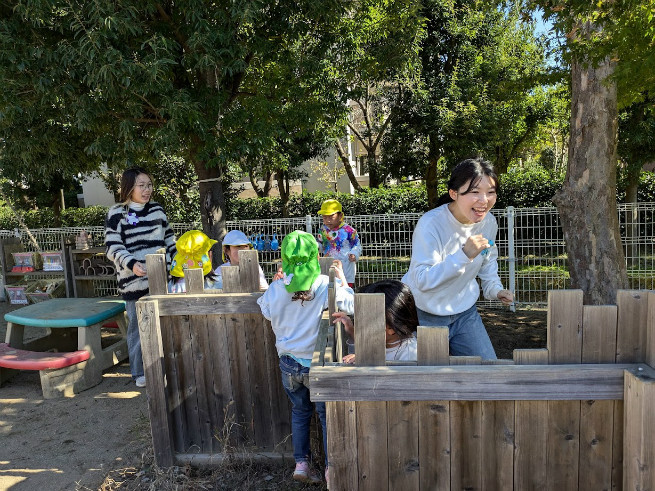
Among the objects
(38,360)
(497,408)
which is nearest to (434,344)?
(497,408)

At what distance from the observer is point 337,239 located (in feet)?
19.0

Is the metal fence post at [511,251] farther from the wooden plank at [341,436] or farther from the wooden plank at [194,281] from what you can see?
the wooden plank at [341,436]

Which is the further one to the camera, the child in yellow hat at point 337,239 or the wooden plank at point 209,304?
the child in yellow hat at point 337,239

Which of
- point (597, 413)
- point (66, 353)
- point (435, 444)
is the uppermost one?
point (597, 413)

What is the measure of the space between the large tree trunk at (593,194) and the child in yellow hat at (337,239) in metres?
2.17

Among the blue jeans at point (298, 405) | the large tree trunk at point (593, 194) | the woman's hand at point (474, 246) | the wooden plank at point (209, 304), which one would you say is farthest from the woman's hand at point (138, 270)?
the large tree trunk at point (593, 194)

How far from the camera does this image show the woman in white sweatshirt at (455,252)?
2.69 meters

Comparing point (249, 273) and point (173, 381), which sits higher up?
point (249, 273)

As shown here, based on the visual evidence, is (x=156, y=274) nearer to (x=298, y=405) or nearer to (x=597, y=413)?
(x=298, y=405)

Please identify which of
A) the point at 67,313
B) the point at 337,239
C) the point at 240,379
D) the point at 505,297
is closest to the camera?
the point at 505,297

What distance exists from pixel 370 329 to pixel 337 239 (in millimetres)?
3805

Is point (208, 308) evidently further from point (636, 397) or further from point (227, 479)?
point (636, 397)

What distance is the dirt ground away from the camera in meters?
3.30

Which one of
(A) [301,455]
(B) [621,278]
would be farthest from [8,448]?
(B) [621,278]
